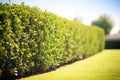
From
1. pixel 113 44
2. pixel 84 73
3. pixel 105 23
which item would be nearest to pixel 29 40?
pixel 84 73

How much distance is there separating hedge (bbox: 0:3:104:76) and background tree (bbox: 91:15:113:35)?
78.5 m

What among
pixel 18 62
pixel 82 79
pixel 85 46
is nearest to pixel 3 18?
pixel 18 62

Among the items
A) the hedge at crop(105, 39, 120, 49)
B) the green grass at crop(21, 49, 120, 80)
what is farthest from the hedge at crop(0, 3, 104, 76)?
the hedge at crop(105, 39, 120, 49)

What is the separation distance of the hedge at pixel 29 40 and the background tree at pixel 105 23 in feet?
258

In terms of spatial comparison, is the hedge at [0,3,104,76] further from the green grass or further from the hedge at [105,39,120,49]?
the hedge at [105,39,120,49]

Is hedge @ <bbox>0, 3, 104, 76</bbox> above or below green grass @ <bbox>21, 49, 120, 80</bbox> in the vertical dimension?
above

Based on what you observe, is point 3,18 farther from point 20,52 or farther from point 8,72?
point 8,72

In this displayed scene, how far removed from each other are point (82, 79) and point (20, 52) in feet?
11.4

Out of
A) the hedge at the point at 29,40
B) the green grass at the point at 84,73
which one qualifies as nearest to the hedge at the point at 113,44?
the green grass at the point at 84,73

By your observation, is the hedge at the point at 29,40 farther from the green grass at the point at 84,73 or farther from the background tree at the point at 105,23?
the background tree at the point at 105,23

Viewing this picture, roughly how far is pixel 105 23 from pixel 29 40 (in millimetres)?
84575

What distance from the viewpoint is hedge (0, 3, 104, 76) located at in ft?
26.0

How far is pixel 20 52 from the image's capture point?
28.6ft

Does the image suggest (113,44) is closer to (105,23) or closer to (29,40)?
(105,23)
